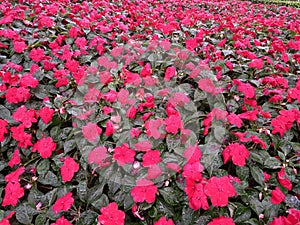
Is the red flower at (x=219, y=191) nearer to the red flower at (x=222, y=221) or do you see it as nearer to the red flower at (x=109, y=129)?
the red flower at (x=222, y=221)

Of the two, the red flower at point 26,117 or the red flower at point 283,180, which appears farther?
the red flower at point 26,117

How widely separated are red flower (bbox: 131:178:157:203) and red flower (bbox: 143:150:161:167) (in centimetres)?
9

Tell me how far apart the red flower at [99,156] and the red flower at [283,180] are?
78 cm

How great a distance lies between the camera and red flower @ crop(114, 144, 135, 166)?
1354mm

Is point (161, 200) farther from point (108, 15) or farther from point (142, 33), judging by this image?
point (108, 15)

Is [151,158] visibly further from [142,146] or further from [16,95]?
[16,95]

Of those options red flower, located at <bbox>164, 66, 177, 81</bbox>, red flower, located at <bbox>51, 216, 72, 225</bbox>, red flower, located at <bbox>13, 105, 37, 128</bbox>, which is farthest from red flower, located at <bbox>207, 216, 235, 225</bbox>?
red flower, located at <bbox>13, 105, 37, 128</bbox>

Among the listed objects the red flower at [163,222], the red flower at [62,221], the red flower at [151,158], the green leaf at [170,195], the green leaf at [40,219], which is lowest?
the green leaf at [40,219]

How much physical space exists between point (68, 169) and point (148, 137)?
1.34 feet

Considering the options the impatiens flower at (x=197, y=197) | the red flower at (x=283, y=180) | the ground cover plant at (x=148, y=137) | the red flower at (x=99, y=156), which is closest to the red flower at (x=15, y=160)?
the ground cover plant at (x=148, y=137)

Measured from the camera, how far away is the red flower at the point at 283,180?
1.31m

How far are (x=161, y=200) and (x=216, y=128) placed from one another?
440 millimetres

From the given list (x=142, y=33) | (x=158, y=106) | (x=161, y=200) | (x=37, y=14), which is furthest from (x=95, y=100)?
(x=37, y=14)

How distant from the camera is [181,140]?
1.43m
